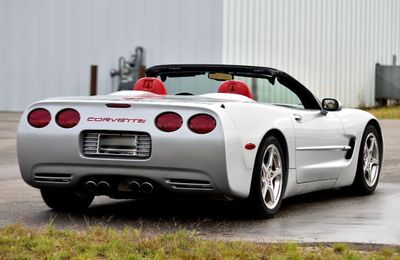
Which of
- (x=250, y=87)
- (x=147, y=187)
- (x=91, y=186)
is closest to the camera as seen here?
(x=147, y=187)

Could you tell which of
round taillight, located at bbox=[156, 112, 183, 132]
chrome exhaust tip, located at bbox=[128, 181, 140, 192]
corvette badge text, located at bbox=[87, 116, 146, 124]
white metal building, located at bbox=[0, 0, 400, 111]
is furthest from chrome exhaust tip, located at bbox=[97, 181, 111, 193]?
white metal building, located at bbox=[0, 0, 400, 111]

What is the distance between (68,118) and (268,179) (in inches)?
60.1

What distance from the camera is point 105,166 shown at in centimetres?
760

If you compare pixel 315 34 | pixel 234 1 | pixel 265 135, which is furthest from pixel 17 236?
pixel 315 34

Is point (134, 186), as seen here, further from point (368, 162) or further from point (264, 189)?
point (368, 162)

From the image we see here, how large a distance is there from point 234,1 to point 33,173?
1926cm

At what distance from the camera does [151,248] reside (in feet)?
20.2

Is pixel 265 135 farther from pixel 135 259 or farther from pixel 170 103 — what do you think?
pixel 135 259

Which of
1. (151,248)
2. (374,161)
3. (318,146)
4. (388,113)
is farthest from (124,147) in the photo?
(388,113)

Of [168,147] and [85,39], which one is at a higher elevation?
[85,39]

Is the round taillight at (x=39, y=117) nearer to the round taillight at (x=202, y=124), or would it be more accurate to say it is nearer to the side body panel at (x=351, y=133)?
the round taillight at (x=202, y=124)

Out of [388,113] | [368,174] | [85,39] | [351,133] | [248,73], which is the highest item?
[85,39]

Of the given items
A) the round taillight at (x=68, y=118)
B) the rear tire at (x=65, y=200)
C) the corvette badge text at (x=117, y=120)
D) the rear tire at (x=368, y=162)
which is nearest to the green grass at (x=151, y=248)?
the corvette badge text at (x=117, y=120)

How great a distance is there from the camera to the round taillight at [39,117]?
780 centimetres
